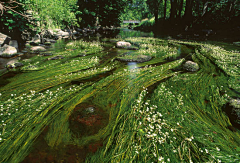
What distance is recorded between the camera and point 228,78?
7.75 m

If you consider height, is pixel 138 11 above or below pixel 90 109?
above

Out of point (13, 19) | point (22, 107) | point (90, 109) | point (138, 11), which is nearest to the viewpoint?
point (22, 107)

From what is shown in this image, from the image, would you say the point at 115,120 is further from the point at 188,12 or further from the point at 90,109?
the point at 188,12

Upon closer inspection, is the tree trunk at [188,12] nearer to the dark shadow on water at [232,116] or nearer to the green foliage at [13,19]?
the green foliage at [13,19]

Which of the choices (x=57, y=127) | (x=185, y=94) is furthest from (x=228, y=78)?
(x=57, y=127)

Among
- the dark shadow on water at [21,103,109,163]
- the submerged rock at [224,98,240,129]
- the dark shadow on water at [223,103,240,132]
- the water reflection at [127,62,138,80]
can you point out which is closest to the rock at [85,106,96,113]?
the dark shadow on water at [21,103,109,163]

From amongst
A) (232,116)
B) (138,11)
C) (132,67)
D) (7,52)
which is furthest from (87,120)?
(138,11)

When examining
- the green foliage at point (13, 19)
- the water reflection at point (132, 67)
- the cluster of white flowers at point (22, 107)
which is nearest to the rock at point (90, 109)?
the cluster of white flowers at point (22, 107)

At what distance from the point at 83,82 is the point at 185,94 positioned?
5.39 metres

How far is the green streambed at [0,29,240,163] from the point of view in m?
3.29

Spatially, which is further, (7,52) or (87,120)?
(7,52)

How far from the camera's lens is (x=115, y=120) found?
4480mm

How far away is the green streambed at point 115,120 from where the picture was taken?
3287 mm

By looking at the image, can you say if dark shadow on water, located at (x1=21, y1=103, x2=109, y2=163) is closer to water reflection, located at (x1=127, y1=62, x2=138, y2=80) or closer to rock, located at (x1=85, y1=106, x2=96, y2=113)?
rock, located at (x1=85, y1=106, x2=96, y2=113)
